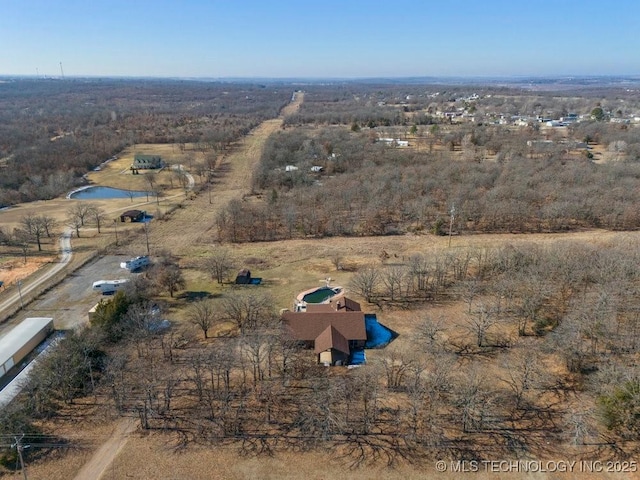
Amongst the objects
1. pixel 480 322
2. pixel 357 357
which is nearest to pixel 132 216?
pixel 357 357

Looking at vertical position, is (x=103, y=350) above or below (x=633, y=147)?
below

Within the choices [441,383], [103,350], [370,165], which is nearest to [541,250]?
[441,383]

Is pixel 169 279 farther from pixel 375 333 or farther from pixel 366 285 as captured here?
pixel 375 333

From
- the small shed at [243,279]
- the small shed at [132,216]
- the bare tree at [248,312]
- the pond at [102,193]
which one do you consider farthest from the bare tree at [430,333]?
the pond at [102,193]

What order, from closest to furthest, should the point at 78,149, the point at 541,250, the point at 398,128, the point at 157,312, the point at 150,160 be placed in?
the point at 157,312, the point at 541,250, the point at 150,160, the point at 78,149, the point at 398,128

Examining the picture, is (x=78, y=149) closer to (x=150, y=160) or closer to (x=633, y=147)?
(x=150, y=160)

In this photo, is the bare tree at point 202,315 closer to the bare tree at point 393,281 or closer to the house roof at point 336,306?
the house roof at point 336,306

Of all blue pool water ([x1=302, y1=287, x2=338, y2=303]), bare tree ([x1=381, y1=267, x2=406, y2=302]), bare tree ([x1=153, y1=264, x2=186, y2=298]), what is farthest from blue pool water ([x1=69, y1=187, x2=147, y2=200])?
bare tree ([x1=381, y1=267, x2=406, y2=302])
